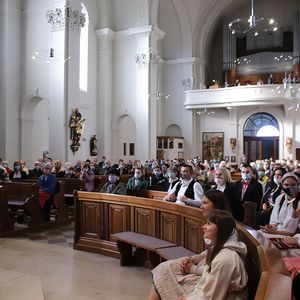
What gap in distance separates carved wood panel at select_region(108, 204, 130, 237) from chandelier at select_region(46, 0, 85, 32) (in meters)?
10.7

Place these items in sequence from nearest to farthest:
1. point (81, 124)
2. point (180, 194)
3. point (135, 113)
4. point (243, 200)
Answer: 1. point (180, 194)
2. point (243, 200)
3. point (81, 124)
4. point (135, 113)

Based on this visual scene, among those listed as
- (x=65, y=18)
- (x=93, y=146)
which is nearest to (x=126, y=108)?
(x=93, y=146)

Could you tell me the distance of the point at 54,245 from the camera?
7.47 meters

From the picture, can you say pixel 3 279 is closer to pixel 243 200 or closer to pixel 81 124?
pixel 243 200

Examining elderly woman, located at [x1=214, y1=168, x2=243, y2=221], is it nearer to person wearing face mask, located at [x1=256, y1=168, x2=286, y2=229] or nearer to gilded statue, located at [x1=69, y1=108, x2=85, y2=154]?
person wearing face mask, located at [x1=256, y1=168, x2=286, y2=229]

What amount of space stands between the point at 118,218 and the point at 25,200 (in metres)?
3.44

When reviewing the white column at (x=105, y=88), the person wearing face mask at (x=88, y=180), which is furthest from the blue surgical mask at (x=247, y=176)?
the white column at (x=105, y=88)

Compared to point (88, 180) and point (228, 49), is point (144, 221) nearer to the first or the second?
point (88, 180)

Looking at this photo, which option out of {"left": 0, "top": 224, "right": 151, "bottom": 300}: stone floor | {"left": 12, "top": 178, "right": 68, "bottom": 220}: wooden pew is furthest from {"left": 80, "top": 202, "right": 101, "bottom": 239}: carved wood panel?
{"left": 12, "top": 178, "right": 68, "bottom": 220}: wooden pew

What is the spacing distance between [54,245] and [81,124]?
990 cm

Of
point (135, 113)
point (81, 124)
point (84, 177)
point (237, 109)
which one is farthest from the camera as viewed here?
point (237, 109)

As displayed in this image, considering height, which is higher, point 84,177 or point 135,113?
point 135,113

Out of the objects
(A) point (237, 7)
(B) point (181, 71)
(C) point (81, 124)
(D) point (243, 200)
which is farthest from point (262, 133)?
(D) point (243, 200)

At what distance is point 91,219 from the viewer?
23.5 ft
